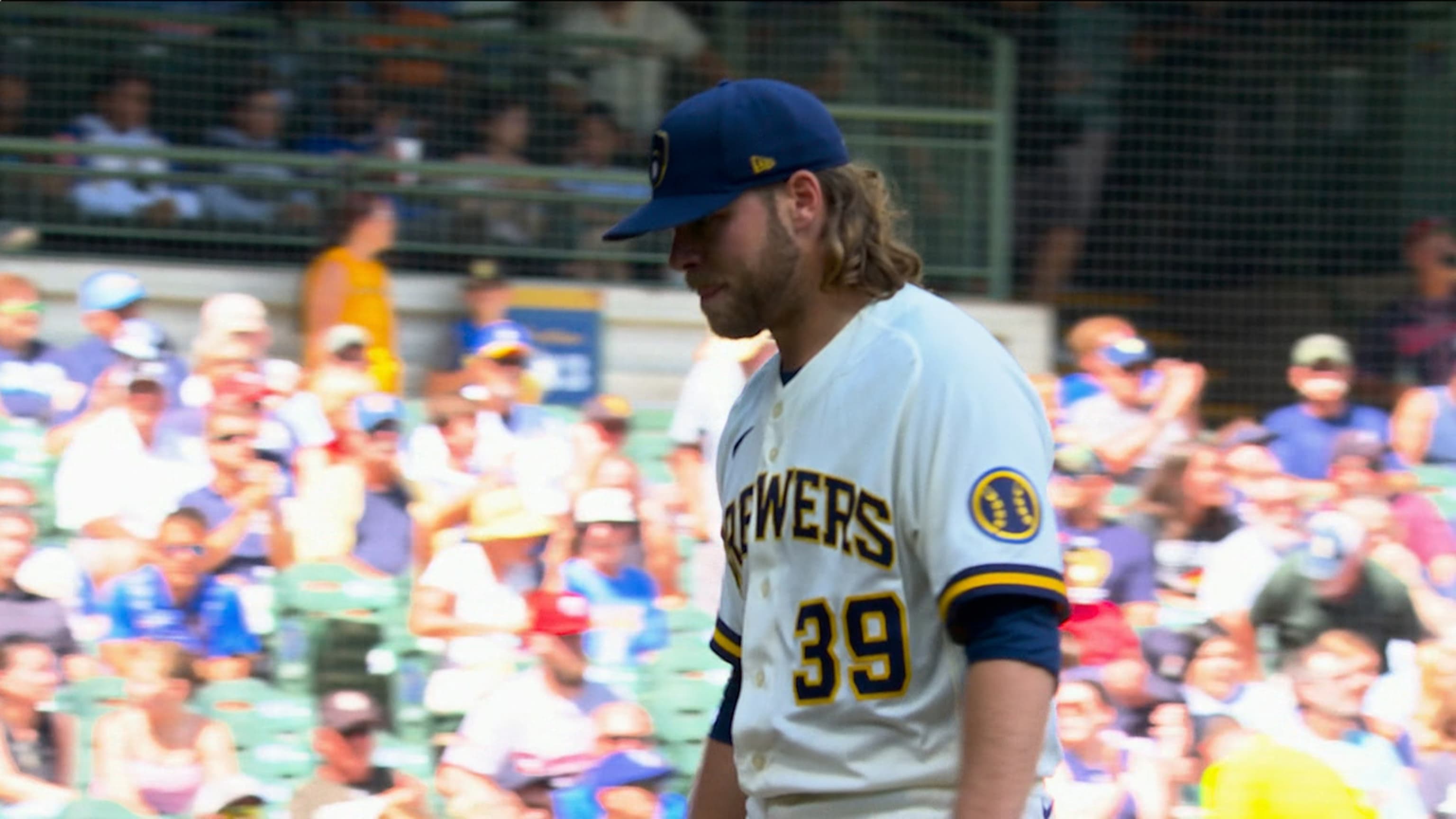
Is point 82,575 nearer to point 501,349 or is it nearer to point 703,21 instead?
point 501,349

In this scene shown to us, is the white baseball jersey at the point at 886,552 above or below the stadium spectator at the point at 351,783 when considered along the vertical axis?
above

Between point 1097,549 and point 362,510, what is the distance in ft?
6.96

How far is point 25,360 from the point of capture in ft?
18.2

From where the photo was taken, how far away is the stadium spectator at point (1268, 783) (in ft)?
16.1

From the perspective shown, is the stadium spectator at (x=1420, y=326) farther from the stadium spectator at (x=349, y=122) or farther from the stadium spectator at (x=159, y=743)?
the stadium spectator at (x=159, y=743)

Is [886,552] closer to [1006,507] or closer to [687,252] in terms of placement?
[1006,507]

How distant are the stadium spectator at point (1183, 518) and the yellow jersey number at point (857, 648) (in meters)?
3.92

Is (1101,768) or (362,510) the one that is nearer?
(1101,768)

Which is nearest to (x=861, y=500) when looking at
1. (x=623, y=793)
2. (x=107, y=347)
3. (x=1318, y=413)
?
(x=623, y=793)

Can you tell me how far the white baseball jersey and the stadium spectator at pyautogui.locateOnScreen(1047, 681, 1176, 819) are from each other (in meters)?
3.26

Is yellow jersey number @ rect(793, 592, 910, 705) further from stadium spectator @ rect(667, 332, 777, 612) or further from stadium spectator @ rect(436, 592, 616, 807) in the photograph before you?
stadium spectator @ rect(667, 332, 777, 612)

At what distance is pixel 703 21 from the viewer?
7184 millimetres

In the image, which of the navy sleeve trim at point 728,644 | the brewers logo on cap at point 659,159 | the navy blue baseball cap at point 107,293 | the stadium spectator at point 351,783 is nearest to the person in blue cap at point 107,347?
the navy blue baseball cap at point 107,293

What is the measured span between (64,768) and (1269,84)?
520cm
